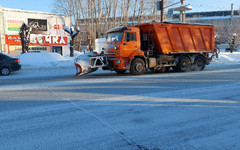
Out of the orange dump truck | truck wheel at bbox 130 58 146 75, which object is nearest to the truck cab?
the orange dump truck

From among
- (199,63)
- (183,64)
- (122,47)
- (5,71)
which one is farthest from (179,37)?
(5,71)

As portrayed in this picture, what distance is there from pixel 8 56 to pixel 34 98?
859 centimetres

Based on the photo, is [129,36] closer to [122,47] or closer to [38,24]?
[122,47]

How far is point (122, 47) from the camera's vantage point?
36.6 feet

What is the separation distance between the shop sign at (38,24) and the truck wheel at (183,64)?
77.2 ft

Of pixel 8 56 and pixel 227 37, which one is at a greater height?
pixel 227 37

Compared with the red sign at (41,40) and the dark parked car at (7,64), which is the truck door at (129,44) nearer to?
the dark parked car at (7,64)

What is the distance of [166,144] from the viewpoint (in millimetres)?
3162

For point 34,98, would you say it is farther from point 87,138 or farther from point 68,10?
point 68,10

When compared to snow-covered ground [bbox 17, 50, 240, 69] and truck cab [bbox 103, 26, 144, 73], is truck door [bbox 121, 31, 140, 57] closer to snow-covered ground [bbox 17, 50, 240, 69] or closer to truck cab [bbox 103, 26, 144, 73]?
truck cab [bbox 103, 26, 144, 73]

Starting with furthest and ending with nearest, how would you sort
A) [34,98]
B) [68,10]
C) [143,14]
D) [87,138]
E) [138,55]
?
[68,10], [143,14], [138,55], [34,98], [87,138]

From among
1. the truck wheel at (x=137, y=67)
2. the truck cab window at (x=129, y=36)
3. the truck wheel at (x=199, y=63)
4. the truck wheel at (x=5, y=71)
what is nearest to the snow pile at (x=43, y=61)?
the truck wheel at (x=5, y=71)

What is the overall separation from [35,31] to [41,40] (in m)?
1.52

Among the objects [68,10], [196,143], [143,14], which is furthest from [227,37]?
[196,143]
